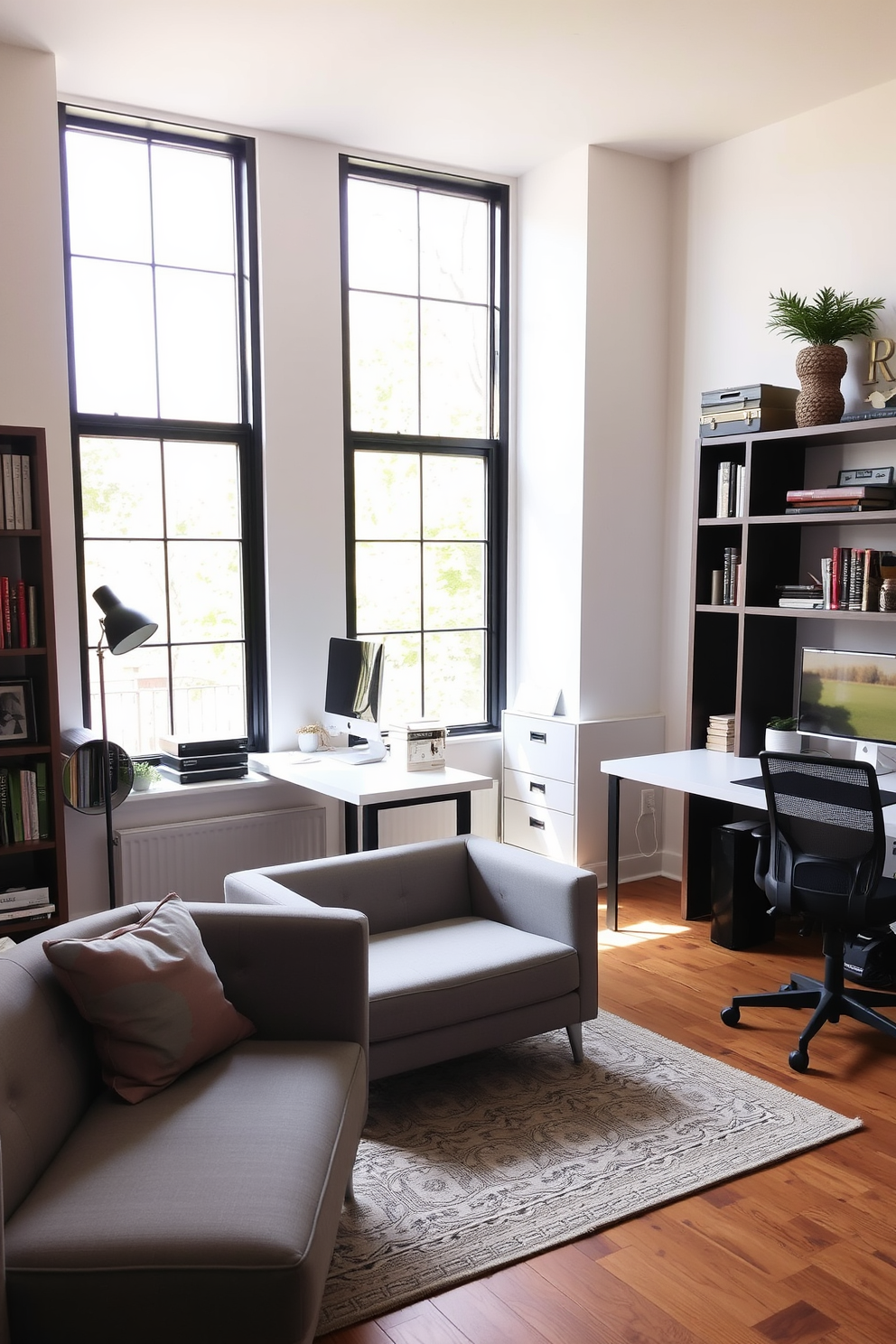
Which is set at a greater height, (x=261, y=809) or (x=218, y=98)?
(x=218, y=98)

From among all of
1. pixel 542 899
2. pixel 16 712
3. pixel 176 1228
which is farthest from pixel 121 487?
pixel 176 1228

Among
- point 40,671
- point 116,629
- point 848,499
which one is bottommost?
point 40,671

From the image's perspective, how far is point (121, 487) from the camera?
447 cm

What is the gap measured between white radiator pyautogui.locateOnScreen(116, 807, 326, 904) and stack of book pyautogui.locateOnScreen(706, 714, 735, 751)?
1718 mm

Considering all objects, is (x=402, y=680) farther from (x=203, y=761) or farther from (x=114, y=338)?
(x=114, y=338)

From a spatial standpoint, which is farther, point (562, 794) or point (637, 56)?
point (562, 794)

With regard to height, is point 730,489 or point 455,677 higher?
point 730,489

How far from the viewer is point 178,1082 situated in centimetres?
222

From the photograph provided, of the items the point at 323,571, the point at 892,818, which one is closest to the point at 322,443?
the point at 323,571

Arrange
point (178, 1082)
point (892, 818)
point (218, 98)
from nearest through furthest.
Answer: point (178, 1082), point (892, 818), point (218, 98)

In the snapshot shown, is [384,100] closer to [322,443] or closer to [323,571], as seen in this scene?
[322,443]

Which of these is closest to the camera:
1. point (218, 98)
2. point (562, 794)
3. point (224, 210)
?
point (218, 98)

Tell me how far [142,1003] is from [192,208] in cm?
358

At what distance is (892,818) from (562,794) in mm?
1861
